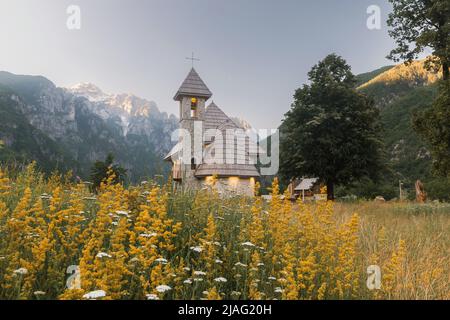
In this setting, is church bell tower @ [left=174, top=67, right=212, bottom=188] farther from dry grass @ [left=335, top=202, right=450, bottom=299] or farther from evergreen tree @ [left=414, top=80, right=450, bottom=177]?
dry grass @ [left=335, top=202, right=450, bottom=299]

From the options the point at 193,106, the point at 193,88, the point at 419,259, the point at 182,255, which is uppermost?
the point at 193,88

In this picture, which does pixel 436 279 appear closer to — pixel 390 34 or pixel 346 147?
pixel 390 34

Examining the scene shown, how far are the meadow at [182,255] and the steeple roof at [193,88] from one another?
26.8 m

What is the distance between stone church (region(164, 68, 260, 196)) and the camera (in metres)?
28.7

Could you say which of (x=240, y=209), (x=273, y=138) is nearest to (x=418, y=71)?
(x=273, y=138)

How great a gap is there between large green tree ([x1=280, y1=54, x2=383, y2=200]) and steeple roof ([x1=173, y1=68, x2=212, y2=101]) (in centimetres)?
1067

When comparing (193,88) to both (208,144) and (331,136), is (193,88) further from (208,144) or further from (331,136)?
(331,136)

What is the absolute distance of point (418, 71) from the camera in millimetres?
158500

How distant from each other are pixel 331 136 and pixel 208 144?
39.9 ft

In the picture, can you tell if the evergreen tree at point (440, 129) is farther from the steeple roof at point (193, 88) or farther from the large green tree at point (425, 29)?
the steeple roof at point (193, 88)

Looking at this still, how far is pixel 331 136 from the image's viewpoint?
79.6 feet

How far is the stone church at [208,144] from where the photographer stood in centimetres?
2869

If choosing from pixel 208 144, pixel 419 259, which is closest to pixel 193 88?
pixel 208 144
